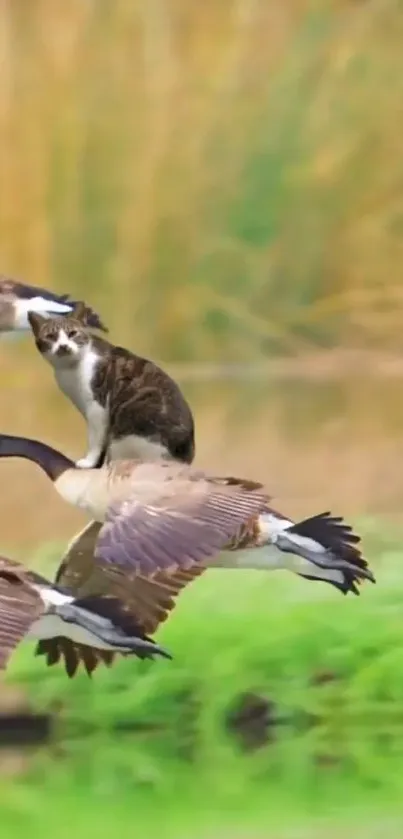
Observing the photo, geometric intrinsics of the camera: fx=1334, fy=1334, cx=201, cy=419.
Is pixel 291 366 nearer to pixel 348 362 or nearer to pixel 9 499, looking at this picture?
pixel 348 362

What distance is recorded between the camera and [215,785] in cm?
132

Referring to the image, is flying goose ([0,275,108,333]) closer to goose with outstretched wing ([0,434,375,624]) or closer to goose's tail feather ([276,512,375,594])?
goose with outstretched wing ([0,434,375,624])

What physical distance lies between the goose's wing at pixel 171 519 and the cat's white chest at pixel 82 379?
0.08 m

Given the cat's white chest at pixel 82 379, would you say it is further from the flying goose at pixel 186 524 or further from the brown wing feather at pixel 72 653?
the brown wing feather at pixel 72 653

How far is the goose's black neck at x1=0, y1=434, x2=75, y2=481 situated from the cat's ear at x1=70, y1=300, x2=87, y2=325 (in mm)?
118

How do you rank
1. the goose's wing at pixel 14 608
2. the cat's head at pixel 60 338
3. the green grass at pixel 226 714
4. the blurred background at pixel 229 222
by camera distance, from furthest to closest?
the blurred background at pixel 229 222
the green grass at pixel 226 714
the cat's head at pixel 60 338
the goose's wing at pixel 14 608

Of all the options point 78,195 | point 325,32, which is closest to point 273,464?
point 78,195

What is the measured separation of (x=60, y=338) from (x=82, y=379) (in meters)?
0.05

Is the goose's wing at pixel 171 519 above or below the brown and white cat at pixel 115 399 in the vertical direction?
below

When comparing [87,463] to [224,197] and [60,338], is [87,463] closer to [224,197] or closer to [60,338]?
[60,338]

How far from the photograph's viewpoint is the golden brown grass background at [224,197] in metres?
1.84

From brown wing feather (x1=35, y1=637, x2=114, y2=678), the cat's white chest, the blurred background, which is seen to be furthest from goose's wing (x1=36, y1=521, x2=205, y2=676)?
the blurred background

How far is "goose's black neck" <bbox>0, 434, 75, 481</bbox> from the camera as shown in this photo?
1.17 meters

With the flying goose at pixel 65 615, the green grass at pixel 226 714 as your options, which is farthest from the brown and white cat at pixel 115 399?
the green grass at pixel 226 714
